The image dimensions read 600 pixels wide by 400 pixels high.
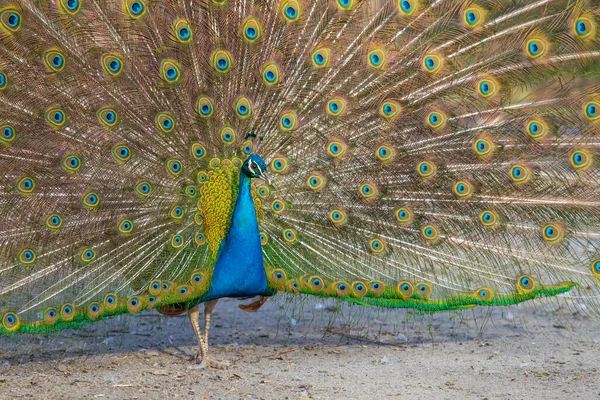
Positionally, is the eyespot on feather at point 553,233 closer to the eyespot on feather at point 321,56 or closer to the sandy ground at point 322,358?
the sandy ground at point 322,358

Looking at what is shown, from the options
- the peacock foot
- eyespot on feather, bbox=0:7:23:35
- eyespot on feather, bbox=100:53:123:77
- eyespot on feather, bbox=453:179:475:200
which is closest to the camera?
eyespot on feather, bbox=0:7:23:35

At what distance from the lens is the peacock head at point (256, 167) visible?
13.6ft

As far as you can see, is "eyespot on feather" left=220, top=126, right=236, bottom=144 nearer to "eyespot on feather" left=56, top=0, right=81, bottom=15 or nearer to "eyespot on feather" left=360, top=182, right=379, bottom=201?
"eyespot on feather" left=360, top=182, right=379, bottom=201

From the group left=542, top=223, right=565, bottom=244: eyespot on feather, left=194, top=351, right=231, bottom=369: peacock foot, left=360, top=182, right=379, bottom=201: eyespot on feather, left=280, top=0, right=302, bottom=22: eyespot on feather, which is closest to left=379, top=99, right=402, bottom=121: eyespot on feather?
left=360, top=182, right=379, bottom=201: eyespot on feather

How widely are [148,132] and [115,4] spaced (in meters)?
0.69

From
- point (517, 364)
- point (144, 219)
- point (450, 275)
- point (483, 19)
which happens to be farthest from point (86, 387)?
point (483, 19)

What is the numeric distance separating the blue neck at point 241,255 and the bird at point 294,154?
0.04ft

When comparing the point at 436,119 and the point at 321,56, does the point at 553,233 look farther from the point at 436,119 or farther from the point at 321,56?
the point at 321,56

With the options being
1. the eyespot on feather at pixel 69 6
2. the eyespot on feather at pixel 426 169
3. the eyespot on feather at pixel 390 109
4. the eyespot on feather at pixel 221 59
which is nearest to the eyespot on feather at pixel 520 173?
the eyespot on feather at pixel 426 169

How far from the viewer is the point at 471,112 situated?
4.52 meters

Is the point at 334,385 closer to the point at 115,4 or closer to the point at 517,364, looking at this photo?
the point at 517,364

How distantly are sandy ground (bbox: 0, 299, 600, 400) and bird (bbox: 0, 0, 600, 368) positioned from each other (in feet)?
1.42

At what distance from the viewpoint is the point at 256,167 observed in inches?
164

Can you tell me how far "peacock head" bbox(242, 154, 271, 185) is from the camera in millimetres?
4141
